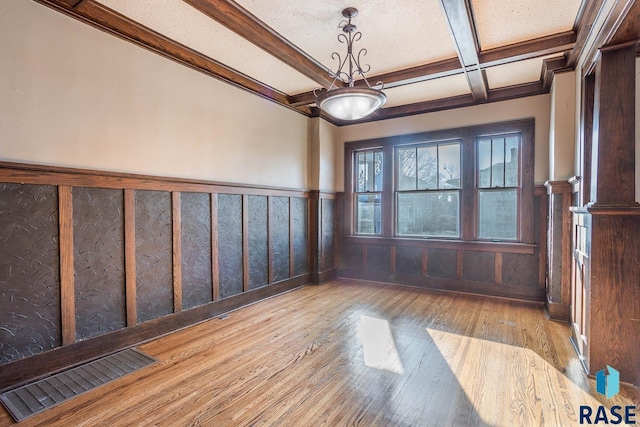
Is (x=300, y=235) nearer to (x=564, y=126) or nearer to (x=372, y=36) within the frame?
(x=372, y=36)

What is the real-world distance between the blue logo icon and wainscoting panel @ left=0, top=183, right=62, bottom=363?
387 cm

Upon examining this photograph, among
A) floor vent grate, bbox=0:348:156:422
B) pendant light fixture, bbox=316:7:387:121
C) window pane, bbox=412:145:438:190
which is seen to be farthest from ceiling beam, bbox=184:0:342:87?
floor vent grate, bbox=0:348:156:422

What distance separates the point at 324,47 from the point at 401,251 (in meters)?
3.19

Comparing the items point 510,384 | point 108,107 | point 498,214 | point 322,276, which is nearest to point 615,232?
point 510,384

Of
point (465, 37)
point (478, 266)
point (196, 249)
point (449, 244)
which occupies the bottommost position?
point (478, 266)

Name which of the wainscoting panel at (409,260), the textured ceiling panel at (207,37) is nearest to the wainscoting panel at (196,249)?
the textured ceiling panel at (207,37)

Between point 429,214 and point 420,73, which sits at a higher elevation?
point 420,73

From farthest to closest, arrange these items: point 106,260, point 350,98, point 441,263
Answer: point 441,263 < point 106,260 < point 350,98

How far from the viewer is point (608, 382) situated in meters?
2.14

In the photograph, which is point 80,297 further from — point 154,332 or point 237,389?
point 237,389

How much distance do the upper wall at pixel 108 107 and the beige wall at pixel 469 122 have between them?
1.91 meters

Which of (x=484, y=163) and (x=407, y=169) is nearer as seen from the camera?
(x=484, y=163)

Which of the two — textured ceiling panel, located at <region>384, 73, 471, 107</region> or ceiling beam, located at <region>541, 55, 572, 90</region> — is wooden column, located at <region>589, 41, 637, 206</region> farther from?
textured ceiling panel, located at <region>384, 73, 471, 107</region>

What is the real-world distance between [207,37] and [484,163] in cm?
382
